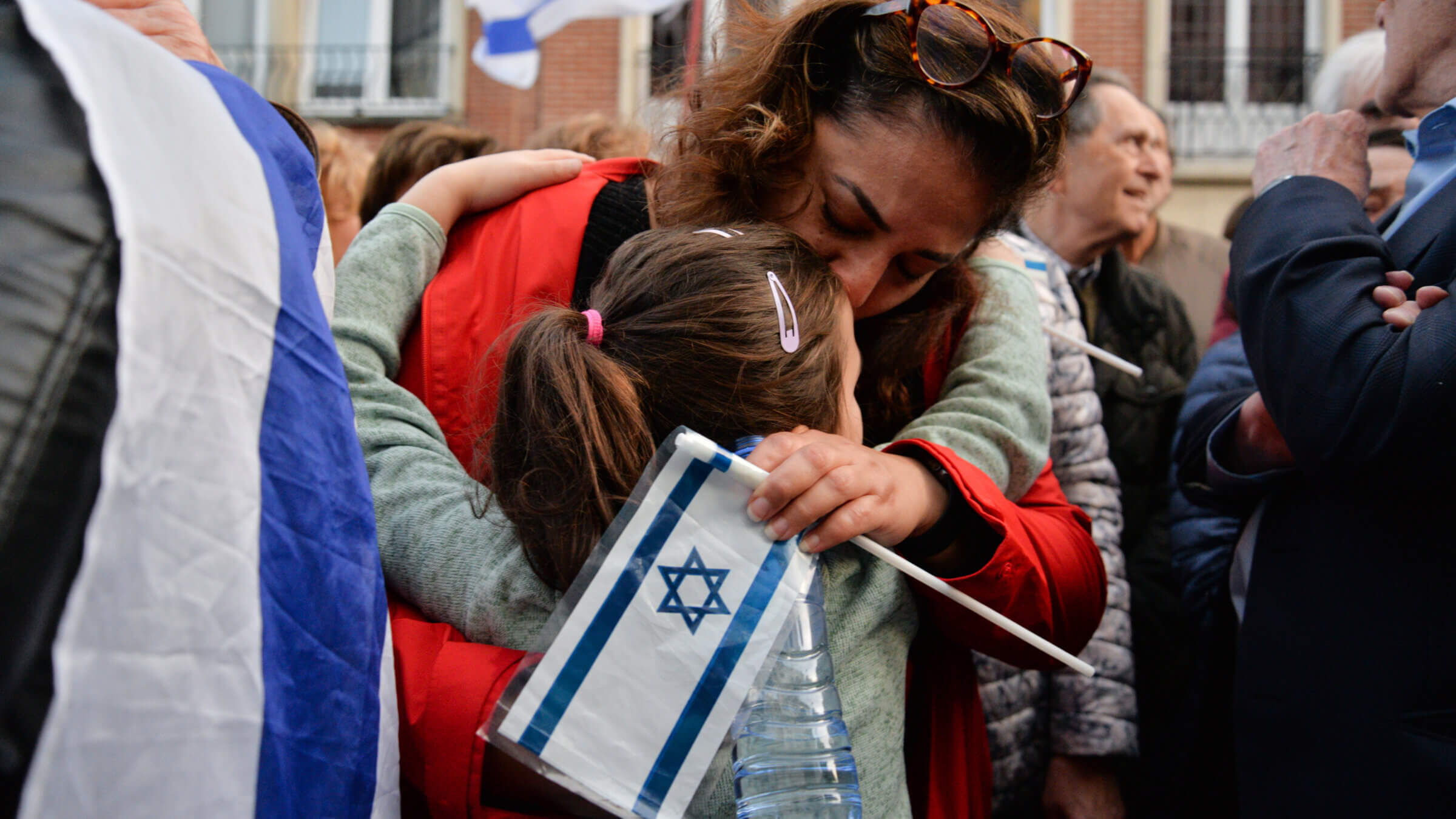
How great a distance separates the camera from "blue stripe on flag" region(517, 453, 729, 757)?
100cm

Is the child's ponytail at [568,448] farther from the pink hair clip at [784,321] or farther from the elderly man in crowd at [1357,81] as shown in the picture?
the elderly man in crowd at [1357,81]

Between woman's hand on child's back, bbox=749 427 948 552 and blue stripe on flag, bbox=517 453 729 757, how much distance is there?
0.07 m

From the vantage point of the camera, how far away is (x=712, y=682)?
Result: 1.04 meters

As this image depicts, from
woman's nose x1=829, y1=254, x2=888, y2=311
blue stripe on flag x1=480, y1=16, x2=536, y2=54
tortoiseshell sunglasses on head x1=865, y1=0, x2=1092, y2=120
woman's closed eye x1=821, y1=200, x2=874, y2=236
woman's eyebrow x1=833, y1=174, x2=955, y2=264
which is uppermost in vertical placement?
blue stripe on flag x1=480, y1=16, x2=536, y2=54

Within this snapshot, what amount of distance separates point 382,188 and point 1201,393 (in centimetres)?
210

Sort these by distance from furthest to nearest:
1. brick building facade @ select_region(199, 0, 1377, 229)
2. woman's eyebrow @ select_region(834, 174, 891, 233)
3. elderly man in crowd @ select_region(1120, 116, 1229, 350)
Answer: brick building facade @ select_region(199, 0, 1377, 229)
elderly man in crowd @ select_region(1120, 116, 1229, 350)
woman's eyebrow @ select_region(834, 174, 891, 233)

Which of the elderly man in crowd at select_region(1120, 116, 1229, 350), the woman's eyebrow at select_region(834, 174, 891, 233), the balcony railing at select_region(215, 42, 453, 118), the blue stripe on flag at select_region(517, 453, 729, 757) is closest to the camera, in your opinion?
the blue stripe on flag at select_region(517, 453, 729, 757)

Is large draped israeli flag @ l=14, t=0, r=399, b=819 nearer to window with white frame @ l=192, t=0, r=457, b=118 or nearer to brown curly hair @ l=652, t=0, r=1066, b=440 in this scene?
brown curly hair @ l=652, t=0, r=1066, b=440

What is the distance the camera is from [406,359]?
1.41 m

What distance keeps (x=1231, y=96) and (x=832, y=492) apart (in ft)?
34.2

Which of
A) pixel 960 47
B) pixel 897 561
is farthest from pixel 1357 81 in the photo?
pixel 897 561

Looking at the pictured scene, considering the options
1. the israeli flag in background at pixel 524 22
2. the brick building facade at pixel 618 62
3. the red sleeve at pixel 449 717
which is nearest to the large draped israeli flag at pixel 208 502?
the red sleeve at pixel 449 717

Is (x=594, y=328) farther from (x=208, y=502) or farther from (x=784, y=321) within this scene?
(x=208, y=502)

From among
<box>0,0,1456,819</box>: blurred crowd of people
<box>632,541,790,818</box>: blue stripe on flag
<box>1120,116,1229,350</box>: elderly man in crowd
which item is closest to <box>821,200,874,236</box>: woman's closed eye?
<box>0,0,1456,819</box>: blurred crowd of people
